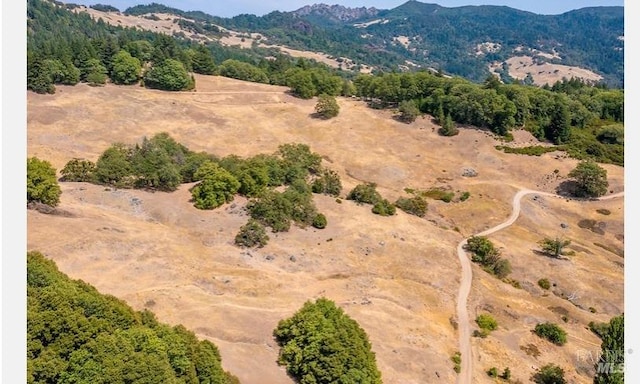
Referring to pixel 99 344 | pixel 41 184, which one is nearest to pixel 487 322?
pixel 99 344

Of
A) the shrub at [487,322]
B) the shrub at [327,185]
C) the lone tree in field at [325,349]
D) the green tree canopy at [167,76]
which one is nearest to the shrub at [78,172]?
the shrub at [327,185]

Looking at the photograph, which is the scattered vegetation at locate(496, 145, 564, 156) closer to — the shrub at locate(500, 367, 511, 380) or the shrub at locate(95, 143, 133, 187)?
the shrub at locate(500, 367, 511, 380)

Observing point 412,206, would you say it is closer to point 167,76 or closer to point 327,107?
point 327,107

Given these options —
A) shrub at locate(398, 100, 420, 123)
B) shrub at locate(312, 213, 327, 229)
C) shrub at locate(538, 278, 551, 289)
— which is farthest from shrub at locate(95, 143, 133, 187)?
shrub at locate(398, 100, 420, 123)

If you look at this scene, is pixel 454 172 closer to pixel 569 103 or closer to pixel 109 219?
pixel 569 103

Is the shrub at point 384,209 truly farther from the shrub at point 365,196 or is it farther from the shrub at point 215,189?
the shrub at point 215,189

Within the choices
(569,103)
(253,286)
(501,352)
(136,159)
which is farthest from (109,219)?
(569,103)

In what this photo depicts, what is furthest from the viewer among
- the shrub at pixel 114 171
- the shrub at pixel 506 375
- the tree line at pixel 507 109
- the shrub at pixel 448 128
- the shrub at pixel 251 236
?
the tree line at pixel 507 109
